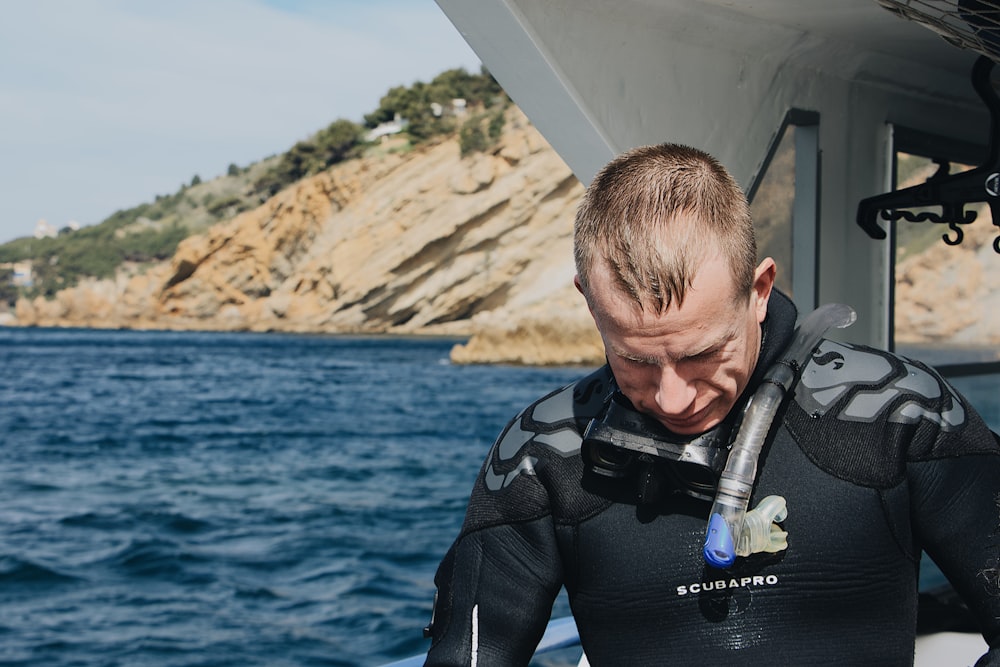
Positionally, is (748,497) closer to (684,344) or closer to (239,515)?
(684,344)

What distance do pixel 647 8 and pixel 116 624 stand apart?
8.97m

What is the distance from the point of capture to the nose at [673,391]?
4.92 feet

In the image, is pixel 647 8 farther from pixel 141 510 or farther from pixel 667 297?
pixel 141 510

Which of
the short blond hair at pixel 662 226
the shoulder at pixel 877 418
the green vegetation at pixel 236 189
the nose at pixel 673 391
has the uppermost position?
the green vegetation at pixel 236 189

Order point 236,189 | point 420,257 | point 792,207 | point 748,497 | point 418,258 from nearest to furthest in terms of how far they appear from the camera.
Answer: point 748,497
point 792,207
point 420,257
point 418,258
point 236,189

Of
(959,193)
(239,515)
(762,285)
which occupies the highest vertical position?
(959,193)

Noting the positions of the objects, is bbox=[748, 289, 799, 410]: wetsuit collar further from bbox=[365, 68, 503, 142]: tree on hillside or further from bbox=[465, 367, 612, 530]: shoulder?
bbox=[365, 68, 503, 142]: tree on hillside

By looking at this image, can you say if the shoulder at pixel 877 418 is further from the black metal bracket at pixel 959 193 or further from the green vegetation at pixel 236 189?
the green vegetation at pixel 236 189

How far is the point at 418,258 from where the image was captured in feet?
167

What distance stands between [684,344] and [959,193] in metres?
2.39

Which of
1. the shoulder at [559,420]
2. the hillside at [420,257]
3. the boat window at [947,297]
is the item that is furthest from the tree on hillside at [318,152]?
the shoulder at [559,420]

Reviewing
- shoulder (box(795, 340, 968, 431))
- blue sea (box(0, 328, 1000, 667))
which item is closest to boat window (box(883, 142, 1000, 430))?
blue sea (box(0, 328, 1000, 667))

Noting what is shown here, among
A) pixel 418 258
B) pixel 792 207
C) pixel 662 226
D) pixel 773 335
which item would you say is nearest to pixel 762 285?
pixel 773 335

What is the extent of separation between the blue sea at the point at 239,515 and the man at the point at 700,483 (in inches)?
135
